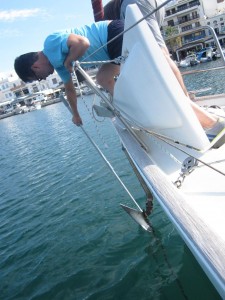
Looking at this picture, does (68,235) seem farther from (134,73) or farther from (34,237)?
(134,73)

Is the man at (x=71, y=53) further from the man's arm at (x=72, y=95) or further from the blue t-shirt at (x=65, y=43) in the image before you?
the man's arm at (x=72, y=95)

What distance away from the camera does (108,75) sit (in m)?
4.40

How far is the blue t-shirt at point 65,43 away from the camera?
3.29 metres

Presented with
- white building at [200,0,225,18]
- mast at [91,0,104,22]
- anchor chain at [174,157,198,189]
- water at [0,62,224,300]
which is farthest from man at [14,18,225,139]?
white building at [200,0,225,18]

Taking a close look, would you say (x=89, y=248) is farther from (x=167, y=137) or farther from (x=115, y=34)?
(x=115, y=34)

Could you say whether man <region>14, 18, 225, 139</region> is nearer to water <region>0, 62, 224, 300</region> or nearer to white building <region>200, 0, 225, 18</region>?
water <region>0, 62, 224, 300</region>

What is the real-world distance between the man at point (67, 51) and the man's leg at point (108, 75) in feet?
1.60

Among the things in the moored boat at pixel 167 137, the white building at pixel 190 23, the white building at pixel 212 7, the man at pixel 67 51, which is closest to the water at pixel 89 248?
the moored boat at pixel 167 137

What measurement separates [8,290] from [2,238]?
2.56 meters

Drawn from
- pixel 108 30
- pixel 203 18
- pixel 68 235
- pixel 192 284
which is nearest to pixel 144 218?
pixel 192 284

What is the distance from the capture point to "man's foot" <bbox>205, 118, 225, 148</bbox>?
9.94 feet

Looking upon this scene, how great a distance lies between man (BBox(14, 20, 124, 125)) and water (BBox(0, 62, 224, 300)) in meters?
2.19

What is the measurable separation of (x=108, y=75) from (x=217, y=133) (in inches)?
74.6

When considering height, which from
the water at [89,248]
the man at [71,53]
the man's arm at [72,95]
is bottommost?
the water at [89,248]
